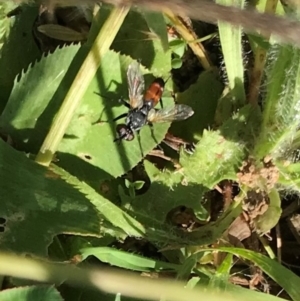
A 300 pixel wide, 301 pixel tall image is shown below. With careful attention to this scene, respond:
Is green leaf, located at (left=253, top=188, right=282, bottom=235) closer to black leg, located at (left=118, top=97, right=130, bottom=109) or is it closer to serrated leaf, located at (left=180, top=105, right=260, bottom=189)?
serrated leaf, located at (left=180, top=105, right=260, bottom=189)

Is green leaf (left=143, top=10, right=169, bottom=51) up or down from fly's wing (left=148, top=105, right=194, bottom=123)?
Result: up

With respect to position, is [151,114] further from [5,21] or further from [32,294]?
[32,294]

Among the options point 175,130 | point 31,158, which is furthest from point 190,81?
point 31,158

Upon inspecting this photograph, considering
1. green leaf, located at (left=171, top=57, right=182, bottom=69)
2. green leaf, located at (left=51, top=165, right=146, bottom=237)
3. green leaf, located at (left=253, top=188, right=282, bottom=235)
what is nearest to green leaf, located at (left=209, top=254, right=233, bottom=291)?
green leaf, located at (left=253, top=188, right=282, bottom=235)

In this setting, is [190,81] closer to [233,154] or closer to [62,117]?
[233,154]

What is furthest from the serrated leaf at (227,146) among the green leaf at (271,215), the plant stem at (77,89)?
the plant stem at (77,89)

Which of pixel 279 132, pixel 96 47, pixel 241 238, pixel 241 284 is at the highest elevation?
pixel 96 47

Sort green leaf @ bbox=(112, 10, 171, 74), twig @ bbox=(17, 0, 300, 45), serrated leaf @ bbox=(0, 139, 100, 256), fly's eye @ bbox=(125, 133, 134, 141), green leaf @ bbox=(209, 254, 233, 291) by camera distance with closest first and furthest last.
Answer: twig @ bbox=(17, 0, 300, 45), serrated leaf @ bbox=(0, 139, 100, 256), green leaf @ bbox=(209, 254, 233, 291), fly's eye @ bbox=(125, 133, 134, 141), green leaf @ bbox=(112, 10, 171, 74)
